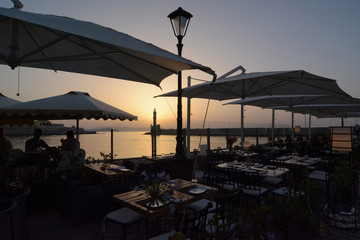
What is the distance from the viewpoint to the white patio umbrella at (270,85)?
15.8 ft

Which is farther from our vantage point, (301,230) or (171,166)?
(171,166)

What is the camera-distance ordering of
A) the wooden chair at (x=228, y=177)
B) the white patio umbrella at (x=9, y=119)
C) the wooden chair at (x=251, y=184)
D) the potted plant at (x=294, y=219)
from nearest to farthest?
the potted plant at (x=294, y=219) < the wooden chair at (x=251, y=184) < the wooden chair at (x=228, y=177) < the white patio umbrella at (x=9, y=119)

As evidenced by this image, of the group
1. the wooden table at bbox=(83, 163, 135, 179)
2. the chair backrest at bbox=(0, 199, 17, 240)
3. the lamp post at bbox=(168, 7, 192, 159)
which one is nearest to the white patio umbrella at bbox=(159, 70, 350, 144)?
the lamp post at bbox=(168, 7, 192, 159)

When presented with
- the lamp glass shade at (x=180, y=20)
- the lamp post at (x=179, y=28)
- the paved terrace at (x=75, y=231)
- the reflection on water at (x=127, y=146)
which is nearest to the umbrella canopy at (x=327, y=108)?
the reflection on water at (x=127, y=146)

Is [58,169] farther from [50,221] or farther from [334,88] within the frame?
[334,88]

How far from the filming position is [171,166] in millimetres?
5242

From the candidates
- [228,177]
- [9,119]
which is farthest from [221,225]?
[9,119]

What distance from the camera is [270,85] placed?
20.6 feet

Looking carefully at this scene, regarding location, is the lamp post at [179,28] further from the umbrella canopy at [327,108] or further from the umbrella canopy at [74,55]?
the umbrella canopy at [327,108]

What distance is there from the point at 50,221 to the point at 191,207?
2.69 meters

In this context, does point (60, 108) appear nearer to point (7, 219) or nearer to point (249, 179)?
point (7, 219)

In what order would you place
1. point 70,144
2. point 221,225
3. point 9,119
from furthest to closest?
point 9,119, point 70,144, point 221,225

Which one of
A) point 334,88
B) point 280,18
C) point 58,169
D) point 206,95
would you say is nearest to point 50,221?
point 58,169

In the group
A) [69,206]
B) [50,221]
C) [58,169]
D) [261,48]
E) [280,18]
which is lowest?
[50,221]
